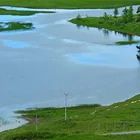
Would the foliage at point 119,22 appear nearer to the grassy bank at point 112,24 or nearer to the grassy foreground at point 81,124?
the grassy bank at point 112,24

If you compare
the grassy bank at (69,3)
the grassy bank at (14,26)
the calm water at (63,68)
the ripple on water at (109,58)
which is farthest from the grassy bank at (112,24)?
the grassy bank at (69,3)

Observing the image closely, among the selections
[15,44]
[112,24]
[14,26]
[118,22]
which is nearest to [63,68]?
[15,44]

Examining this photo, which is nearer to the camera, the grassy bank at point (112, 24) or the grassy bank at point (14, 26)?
the grassy bank at point (112, 24)

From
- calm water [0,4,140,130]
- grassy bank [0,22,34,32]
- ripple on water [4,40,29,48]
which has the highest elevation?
grassy bank [0,22,34,32]

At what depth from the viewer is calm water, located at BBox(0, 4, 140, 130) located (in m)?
67.2

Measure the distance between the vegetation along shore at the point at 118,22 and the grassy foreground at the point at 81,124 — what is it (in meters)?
71.5

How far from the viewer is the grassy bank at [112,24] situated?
438ft

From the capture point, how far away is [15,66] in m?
85.0

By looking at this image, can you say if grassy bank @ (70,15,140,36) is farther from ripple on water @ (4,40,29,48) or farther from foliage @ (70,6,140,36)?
ripple on water @ (4,40,29,48)

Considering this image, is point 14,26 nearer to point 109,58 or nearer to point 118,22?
point 118,22

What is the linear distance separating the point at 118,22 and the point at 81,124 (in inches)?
3916

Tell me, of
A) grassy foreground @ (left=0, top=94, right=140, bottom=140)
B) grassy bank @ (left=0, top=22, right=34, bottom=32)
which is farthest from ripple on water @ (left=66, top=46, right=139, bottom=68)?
grassy bank @ (left=0, top=22, right=34, bottom=32)

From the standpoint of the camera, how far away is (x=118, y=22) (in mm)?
142750

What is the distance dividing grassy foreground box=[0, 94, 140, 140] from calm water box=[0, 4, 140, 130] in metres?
4.35
